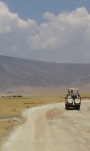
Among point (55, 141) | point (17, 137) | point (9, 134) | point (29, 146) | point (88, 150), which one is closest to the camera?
point (88, 150)

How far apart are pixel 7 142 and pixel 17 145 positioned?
60.3 inches

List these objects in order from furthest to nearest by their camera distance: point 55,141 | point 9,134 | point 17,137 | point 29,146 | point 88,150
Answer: point 9,134, point 17,137, point 55,141, point 29,146, point 88,150

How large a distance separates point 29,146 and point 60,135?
5.08 metres

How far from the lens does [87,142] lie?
2041cm

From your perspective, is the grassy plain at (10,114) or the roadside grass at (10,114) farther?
the grassy plain at (10,114)

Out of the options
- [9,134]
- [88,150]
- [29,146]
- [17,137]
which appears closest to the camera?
[88,150]

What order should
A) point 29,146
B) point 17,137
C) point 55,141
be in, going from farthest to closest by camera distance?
point 17,137
point 55,141
point 29,146

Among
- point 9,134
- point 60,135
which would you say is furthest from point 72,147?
point 9,134

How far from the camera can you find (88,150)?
1752cm

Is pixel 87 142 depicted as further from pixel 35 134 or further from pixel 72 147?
pixel 35 134

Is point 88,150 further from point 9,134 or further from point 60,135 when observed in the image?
point 9,134

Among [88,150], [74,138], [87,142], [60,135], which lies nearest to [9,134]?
[60,135]

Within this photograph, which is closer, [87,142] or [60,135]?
[87,142]

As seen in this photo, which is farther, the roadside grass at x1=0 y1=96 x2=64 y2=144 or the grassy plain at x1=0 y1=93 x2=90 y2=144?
the grassy plain at x1=0 y1=93 x2=90 y2=144
